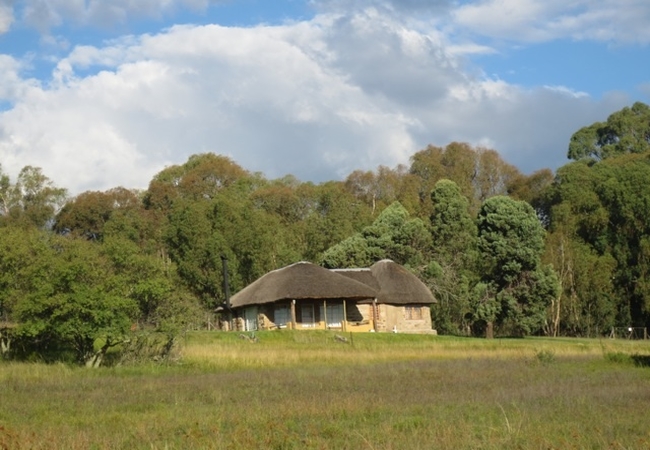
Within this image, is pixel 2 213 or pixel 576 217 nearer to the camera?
pixel 576 217

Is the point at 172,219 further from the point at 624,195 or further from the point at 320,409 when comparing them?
the point at 320,409

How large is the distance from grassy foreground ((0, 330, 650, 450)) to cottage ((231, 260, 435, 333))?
66.8 ft

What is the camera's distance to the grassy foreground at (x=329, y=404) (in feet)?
40.3

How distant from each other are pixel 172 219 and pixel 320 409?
1863 inches

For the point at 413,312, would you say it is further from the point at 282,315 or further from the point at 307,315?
the point at 282,315

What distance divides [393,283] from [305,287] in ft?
24.0

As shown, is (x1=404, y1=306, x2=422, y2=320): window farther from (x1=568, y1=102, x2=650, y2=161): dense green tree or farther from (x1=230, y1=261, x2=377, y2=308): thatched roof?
(x1=568, y1=102, x2=650, y2=161): dense green tree

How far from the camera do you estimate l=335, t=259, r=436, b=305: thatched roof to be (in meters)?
56.7

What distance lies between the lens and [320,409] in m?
15.8

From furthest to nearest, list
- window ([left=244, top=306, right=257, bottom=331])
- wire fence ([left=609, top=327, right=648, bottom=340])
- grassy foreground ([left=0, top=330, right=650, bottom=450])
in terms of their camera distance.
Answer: wire fence ([left=609, top=327, right=648, bottom=340]) < window ([left=244, top=306, right=257, bottom=331]) < grassy foreground ([left=0, top=330, right=650, bottom=450])

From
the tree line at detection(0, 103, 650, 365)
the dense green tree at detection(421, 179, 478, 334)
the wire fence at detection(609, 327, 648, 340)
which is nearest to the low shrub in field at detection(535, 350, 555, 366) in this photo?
the tree line at detection(0, 103, 650, 365)

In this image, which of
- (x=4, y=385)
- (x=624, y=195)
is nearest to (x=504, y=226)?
(x=624, y=195)

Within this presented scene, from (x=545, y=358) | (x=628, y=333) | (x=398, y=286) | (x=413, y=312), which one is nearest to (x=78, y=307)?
A: (x=545, y=358)

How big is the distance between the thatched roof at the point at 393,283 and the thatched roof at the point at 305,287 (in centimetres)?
251
